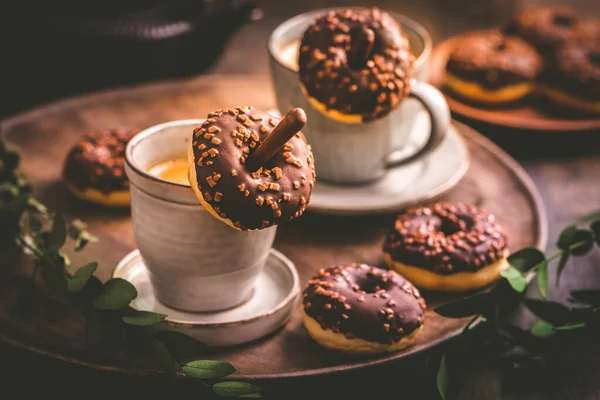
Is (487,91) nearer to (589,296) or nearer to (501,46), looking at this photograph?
(501,46)

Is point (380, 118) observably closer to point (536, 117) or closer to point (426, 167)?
point (426, 167)

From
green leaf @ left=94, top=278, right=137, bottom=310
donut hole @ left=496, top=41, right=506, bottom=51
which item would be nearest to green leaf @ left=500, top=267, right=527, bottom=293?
green leaf @ left=94, top=278, right=137, bottom=310

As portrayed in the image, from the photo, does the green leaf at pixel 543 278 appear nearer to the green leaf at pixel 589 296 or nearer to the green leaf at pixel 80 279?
the green leaf at pixel 589 296

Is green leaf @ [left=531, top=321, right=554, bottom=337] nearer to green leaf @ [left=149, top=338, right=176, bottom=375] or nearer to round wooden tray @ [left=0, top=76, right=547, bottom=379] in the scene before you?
round wooden tray @ [left=0, top=76, right=547, bottom=379]

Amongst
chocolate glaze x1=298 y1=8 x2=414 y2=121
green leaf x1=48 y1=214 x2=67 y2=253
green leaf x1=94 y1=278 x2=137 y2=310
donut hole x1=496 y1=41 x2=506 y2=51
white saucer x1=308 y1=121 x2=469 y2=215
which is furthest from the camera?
donut hole x1=496 y1=41 x2=506 y2=51

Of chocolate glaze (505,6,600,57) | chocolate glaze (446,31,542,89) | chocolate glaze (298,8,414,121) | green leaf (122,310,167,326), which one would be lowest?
chocolate glaze (505,6,600,57)

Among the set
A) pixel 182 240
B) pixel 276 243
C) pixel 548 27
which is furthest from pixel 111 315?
pixel 548 27
